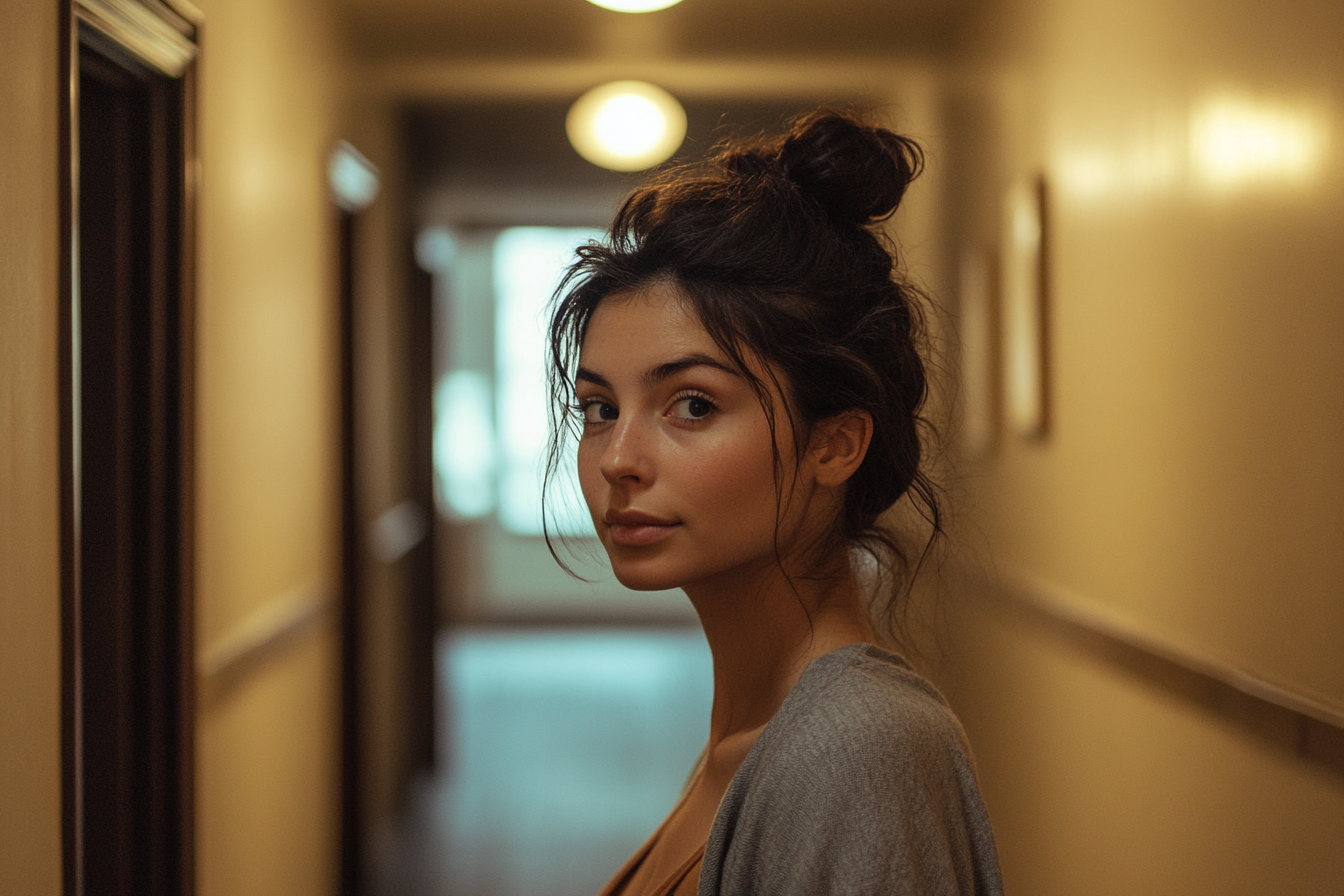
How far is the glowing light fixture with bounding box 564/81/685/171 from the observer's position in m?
3.88

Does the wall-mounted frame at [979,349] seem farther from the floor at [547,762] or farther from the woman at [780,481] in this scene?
the woman at [780,481]

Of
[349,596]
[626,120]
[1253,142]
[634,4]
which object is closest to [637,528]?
[1253,142]

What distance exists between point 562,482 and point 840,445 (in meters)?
1.33

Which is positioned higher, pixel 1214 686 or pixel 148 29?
pixel 148 29

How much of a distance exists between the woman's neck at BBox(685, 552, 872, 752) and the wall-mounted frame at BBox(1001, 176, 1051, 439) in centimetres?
185

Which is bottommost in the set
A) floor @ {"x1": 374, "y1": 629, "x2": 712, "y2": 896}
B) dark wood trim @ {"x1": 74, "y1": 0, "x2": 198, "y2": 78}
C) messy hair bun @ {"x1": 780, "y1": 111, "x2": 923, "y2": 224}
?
floor @ {"x1": 374, "y1": 629, "x2": 712, "y2": 896}

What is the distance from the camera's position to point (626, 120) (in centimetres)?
389

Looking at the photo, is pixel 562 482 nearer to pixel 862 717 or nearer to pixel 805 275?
pixel 805 275

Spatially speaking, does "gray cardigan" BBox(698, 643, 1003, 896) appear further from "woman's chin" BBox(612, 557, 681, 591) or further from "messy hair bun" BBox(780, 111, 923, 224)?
"messy hair bun" BBox(780, 111, 923, 224)

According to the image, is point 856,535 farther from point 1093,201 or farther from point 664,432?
point 1093,201

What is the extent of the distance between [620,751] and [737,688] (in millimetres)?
3700

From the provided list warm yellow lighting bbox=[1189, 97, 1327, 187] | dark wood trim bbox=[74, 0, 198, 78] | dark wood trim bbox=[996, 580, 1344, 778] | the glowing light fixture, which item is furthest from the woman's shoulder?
the glowing light fixture

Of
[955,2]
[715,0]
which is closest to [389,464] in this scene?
[715,0]

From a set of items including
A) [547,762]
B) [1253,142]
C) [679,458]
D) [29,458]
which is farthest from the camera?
[547,762]
